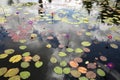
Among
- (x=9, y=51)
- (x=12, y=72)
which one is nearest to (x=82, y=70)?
(x=12, y=72)

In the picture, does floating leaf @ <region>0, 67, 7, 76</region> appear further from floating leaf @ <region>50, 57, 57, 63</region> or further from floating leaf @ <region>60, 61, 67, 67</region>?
floating leaf @ <region>60, 61, 67, 67</region>

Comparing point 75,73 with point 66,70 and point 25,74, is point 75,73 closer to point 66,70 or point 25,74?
point 66,70

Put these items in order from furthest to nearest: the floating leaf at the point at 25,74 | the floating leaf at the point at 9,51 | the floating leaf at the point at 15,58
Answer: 1. the floating leaf at the point at 9,51
2. the floating leaf at the point at 15,58
3. the floating leaf at the point at 25,74

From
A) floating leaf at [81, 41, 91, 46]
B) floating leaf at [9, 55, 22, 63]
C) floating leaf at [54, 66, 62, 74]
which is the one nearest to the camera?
floating leaf at [54, 66, 62, 74]

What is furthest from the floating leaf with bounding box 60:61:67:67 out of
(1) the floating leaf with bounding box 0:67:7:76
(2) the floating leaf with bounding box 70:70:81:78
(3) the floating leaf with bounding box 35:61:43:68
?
(1) the floating leaf with bounding box 0:67:7:76

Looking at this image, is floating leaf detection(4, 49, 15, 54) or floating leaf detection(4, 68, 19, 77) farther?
floating leaf detection(4, 49, 15, 54)

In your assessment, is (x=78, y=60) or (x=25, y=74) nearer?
(x=25, y=74)

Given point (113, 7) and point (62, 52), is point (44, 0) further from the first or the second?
point (62, 52)

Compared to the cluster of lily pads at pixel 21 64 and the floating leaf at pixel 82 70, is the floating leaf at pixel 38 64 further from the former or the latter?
the floating leaf at pixel 82 70

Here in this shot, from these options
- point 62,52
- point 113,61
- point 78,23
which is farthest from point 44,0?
point 113,61

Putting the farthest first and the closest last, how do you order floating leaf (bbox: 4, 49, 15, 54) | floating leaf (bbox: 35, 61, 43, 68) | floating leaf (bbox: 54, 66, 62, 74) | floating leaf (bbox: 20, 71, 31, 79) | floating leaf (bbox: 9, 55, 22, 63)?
floating leaf (bbox: 4, 49, 15, 54) < floating leaf (bbox: 9, 55, 22, 63) < floating leaf (bbox: 35, 61, 43, 68) < floating leaf (bbox: 54, 66, 62, 74) < floating leaf (bbox: 20, 71, 31, 79)

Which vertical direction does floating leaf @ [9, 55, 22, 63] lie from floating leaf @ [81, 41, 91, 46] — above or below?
below

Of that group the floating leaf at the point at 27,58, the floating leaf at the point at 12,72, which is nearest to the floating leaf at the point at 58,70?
the floating leaf at the point at 27,58

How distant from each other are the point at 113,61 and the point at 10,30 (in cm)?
246
